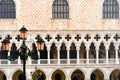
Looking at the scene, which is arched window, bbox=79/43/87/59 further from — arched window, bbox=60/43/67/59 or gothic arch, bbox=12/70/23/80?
gothic arch, bbox=12/70/23/80

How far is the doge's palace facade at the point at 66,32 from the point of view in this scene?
34.8 meters

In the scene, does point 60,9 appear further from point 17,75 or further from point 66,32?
point 17,75

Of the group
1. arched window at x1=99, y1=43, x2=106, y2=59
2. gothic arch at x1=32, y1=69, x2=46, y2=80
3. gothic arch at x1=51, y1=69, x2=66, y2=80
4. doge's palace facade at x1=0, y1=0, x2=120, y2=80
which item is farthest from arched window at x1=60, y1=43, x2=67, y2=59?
arched window at x1=99, y1=43, x2=106, y2=59

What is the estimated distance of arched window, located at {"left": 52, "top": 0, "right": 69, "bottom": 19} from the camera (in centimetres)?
3544

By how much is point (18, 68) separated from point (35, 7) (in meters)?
5.35

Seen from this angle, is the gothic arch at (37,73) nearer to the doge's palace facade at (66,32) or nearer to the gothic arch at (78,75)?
the doge's palace facade at (66,32)

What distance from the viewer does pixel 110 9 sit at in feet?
117

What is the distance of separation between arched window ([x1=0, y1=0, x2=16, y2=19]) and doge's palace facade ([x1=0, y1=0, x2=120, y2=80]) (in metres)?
0.33

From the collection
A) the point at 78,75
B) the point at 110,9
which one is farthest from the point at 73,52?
the point at 110,9

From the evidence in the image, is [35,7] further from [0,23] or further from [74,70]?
[74,70]

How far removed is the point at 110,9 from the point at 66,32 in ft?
14.2

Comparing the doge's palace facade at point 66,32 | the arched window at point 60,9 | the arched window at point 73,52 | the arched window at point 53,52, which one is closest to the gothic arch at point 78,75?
the doge's palace facade at point 66,32

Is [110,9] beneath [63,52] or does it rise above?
above

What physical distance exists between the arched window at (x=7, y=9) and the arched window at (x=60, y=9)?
344 centimetres
